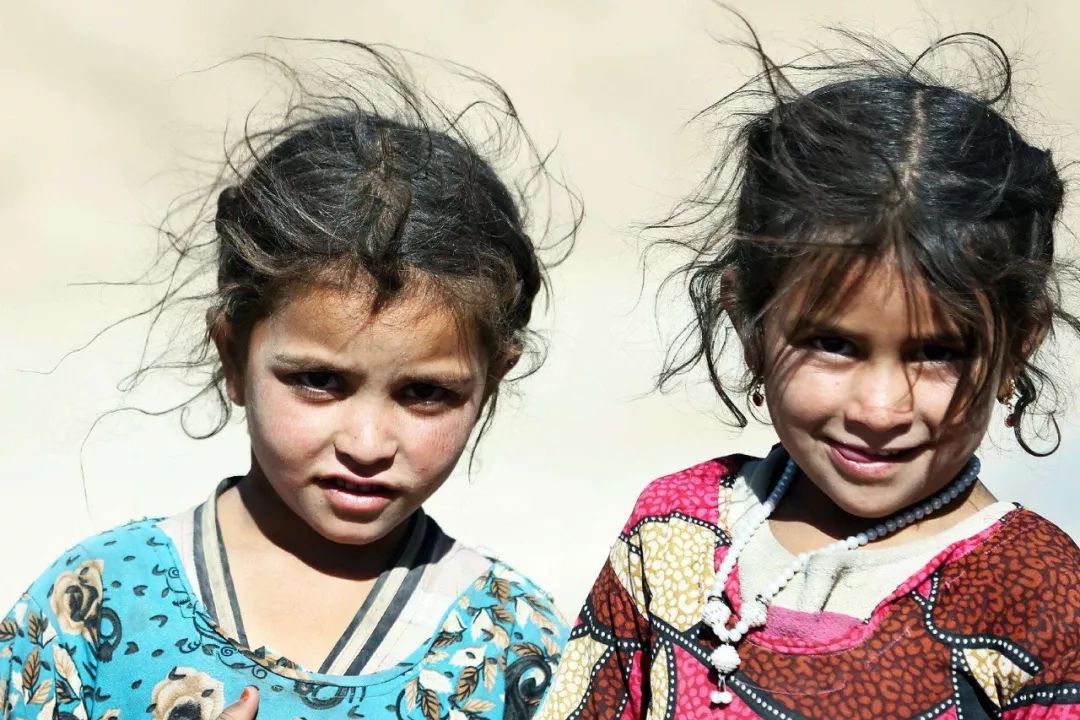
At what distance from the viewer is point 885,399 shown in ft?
7.55

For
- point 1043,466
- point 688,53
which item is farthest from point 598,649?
point 688,53

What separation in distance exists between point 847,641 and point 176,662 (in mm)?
1108

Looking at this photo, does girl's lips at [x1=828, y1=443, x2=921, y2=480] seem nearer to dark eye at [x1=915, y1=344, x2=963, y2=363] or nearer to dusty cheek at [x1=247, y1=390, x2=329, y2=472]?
dark eye at [x1=915, y1=344, x2=963, y2=363]

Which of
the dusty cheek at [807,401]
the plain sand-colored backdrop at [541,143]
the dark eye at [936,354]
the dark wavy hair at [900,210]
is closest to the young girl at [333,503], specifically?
the dark wavy hair at [900,210]

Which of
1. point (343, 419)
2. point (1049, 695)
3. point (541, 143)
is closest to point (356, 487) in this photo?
point (343, 419)

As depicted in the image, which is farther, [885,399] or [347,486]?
[347,486]

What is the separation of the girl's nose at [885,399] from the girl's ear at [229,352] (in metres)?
1.12

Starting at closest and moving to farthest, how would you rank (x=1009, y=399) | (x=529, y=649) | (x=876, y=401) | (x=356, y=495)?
(x=876, y=401), (x=1009, y=399), (x=356, y=495), (x=529, y=649)

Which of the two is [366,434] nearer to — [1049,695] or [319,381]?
[319,381]

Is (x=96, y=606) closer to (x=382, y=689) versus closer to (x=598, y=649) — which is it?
(x=382, y=689)

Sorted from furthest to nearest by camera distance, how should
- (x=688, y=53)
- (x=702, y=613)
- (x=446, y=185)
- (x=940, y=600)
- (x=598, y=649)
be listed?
(x=688, y=53), (x=446, y=185), (x=598, y=649), (x=702, y=613), (x=940, y=600)

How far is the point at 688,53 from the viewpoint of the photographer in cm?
839

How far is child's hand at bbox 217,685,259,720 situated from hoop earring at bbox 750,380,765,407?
3.06 feet

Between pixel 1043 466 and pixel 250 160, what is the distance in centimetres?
334
